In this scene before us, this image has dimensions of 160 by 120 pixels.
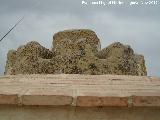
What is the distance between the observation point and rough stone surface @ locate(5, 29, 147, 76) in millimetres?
14164

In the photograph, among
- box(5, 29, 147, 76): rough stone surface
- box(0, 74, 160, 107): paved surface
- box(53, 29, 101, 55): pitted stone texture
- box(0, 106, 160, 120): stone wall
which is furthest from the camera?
box(53, 29, 101, 55): pitted stone texture

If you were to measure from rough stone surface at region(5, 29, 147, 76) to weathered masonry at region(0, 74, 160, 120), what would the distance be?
10.6 m

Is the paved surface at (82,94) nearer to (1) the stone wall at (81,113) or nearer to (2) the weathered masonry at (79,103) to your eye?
(2) the weathered masonry at (79,103)

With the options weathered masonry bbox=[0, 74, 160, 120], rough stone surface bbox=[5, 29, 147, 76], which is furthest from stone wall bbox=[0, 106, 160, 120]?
rough stone surface bbox=[5, 29, 147, 76]

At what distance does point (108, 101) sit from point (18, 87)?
999 mm

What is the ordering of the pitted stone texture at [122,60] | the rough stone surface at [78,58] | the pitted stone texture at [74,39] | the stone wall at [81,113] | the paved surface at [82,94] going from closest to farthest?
1. the paved surface at [82,94]
2. the stone wall at [81,113]
3. the rough stone surface at [78,58]
4. the pitted stone texture at [122,60]
5. the pitted stone texture at [74,39]

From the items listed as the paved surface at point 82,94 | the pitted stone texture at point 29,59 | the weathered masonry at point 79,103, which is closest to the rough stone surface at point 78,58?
the pitted stone texture at point 29,59

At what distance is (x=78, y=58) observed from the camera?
14.5m

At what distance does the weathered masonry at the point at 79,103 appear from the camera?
2975 millimetres

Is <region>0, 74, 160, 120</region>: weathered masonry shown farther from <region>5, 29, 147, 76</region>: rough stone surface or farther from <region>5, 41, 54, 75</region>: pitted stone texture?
<region>5, 41, 54, 75</region>: pitted stone texture

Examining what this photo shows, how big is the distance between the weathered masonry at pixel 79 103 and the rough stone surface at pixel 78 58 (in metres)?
10.6

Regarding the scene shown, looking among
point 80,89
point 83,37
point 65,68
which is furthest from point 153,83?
point 83,37

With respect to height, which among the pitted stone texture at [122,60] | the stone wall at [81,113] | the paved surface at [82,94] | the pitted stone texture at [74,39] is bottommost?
the stone wall at [81,113]

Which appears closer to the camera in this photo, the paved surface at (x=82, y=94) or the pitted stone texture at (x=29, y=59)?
the paved surface at (x=82, y=94)
